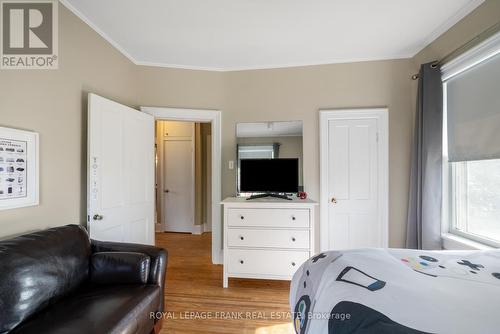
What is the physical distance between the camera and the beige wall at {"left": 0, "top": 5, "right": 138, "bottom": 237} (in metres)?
1.62

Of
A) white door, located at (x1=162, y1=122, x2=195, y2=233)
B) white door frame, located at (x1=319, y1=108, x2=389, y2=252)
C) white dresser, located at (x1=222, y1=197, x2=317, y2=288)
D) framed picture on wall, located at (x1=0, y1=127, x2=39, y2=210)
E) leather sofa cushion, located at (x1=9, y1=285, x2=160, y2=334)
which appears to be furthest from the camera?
white door, located at (x1=162, y1=122, x2=195, y2=233)

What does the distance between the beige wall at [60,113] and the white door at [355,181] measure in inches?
104

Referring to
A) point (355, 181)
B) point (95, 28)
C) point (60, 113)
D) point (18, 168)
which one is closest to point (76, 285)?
point (18, 168)

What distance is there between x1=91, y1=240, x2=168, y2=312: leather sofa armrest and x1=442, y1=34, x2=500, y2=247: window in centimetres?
262

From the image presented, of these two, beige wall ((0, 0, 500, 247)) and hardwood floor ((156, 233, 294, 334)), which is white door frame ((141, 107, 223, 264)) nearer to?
beige wall ((0, 0, 500, 247))

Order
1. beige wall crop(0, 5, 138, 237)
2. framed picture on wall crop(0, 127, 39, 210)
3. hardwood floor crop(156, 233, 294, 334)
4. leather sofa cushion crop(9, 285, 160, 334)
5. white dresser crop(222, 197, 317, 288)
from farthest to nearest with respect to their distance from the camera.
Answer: white dresser crop(222, 197, 317, 288) → hardwood floor crop(156, 233, 294, 334) → beige wall crop(0, 5, 138, 237) → framed picture on wall crop(0, 127, 39, 210) → leather sofa cushion crop(9, 285, 160, 334)

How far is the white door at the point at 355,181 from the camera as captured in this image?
2803mm

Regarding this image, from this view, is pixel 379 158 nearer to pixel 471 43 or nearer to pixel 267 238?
pixel 471 43

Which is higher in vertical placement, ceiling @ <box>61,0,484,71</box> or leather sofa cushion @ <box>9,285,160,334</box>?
ceiling @ <box>61,0,484,71</box>

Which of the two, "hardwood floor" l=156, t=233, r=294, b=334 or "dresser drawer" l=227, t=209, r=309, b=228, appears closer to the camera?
"hardwood floor" l=156, t=233, r=294, b=334

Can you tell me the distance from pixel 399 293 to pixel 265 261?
5.73ft

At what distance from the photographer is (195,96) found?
310cm

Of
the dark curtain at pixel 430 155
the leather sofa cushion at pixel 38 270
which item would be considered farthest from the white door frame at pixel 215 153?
the dark curtain at pixel 430 155

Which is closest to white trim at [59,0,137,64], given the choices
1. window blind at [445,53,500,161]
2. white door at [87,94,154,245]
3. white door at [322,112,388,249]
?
white door at [87,94,154,245]
